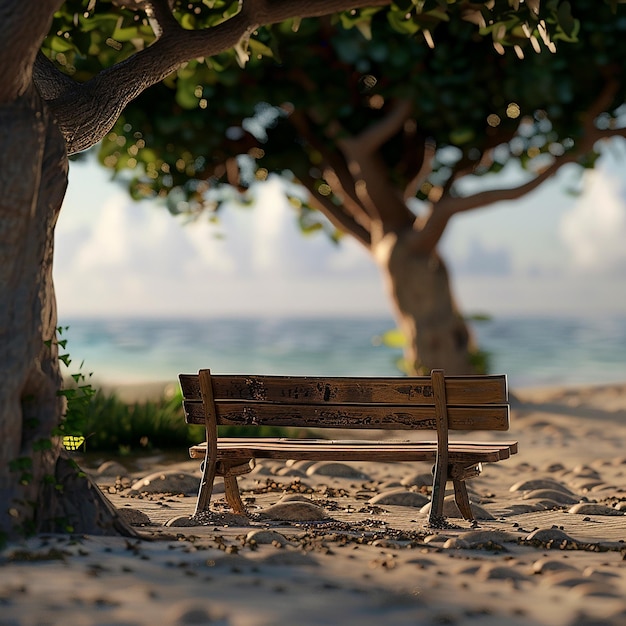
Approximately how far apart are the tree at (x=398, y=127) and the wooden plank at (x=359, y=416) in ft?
19.2

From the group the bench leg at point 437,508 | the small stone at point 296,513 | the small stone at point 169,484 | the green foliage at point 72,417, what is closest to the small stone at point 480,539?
the bench leg at point 437,508

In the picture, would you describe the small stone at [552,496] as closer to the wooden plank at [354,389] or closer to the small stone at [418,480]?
the small stone at [418,480]

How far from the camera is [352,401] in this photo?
21.1 ft

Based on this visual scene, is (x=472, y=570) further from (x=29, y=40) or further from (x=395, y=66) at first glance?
(x=395, y=66)

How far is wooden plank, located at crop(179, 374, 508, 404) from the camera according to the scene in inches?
244

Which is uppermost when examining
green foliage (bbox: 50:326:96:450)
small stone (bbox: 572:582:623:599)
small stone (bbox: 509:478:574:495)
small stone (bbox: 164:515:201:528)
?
green foliage (bbox: 50:326:96:450)

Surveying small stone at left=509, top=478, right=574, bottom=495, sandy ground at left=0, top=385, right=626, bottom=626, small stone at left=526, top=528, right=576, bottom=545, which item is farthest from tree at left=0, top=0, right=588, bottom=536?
small stone at left=509, top=478, right=574, bottom=495

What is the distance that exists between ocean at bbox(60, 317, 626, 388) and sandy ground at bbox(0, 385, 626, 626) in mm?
26801

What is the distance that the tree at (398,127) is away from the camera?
41.8 feet

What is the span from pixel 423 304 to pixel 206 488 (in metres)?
8.54

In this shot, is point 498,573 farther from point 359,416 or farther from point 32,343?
point 32,343

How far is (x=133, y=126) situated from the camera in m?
14.0

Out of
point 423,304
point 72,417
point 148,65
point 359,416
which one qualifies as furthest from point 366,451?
point 423,304

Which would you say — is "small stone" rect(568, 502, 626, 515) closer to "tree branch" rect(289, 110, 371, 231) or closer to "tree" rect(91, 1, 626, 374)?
"tree" rect(91, 1, 626, 374)
